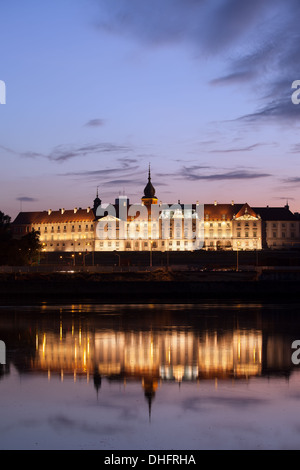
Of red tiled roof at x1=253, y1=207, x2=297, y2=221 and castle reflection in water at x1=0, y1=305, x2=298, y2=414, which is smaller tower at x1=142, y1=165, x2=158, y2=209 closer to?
red tiled roof at x1=253, y1=207, x2=297, y2=221

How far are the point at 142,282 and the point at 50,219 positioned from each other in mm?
126066

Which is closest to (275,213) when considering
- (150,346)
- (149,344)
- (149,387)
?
(149,344)

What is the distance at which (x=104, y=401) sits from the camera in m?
16.3

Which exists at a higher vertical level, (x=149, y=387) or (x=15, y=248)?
(x=15, y=248)

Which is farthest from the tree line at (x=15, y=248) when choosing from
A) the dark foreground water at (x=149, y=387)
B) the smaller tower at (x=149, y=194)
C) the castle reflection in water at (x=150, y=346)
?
the smaller tower at (x=149, y=194)


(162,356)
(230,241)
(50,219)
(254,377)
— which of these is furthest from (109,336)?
(50,219)

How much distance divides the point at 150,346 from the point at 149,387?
7.27 metres

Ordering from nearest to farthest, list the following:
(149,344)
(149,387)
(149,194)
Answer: (149,387) → (149,344) → (149,194)

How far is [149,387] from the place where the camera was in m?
17.7

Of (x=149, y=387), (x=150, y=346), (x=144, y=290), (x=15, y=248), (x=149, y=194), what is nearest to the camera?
(x=149, y=387)

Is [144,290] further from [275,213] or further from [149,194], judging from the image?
[149,194]

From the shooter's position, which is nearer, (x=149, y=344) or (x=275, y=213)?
(x=149, y=344)

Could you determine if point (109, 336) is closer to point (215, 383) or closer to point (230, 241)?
point (215, 383)

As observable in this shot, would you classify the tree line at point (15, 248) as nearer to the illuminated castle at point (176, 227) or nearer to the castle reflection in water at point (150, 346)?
the castle reflection in water at point (150, 346)
